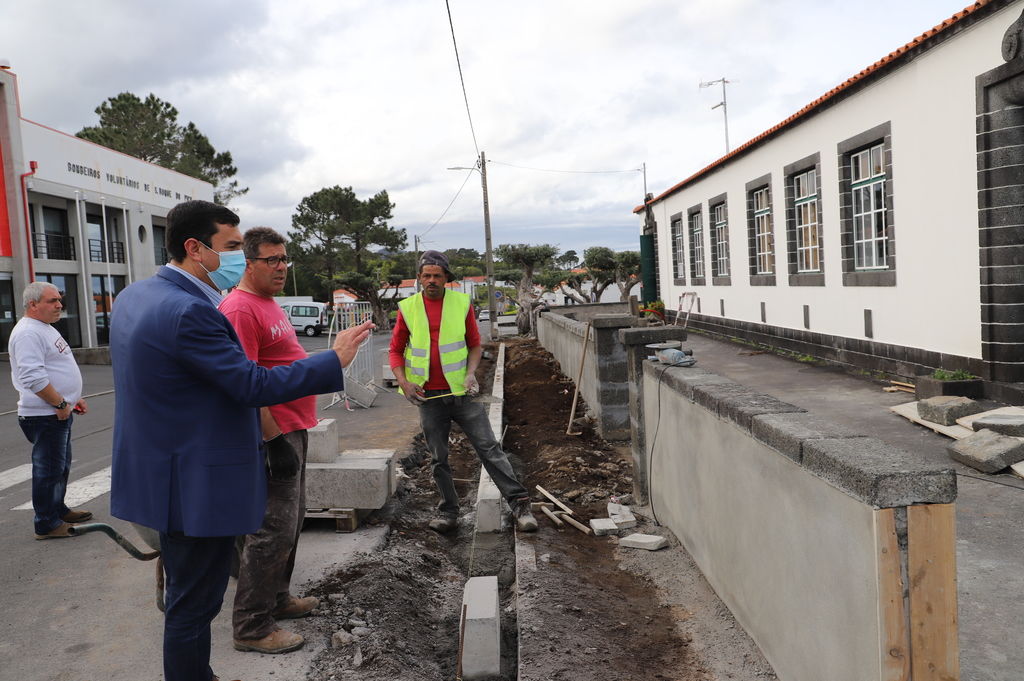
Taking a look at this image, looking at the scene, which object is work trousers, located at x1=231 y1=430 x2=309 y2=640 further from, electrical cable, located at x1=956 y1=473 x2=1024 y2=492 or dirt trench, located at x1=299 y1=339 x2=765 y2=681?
electrical cable, located at x1=956 y1=473 x2=1024 y2=492

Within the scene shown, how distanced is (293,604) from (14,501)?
4356mm

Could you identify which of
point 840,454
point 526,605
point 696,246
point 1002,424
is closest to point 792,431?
point 840,454

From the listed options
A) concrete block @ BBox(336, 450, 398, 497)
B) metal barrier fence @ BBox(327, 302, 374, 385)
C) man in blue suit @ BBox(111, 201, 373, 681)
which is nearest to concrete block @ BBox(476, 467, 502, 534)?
concrete block @ BBox(336, 450, 398, 497)

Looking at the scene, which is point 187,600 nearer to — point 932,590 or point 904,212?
point 932,590

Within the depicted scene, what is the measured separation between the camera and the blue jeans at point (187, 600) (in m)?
2.87

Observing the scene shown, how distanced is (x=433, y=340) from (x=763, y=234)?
12.9 metres

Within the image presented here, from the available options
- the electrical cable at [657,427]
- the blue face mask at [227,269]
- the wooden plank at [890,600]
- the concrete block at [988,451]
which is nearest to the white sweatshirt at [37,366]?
the blue face mask at [227,269]

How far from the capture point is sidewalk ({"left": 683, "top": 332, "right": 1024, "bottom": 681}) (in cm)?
320

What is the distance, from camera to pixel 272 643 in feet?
12.5

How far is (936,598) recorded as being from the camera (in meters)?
2.28

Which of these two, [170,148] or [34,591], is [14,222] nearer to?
[34,591]

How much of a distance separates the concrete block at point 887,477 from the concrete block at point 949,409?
17.6 feet

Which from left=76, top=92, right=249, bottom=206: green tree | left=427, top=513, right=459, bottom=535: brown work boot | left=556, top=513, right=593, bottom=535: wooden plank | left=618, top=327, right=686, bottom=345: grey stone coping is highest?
left=76, top=92, right=249, bottom=206: green tree

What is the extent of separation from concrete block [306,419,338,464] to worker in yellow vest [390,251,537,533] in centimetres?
70
